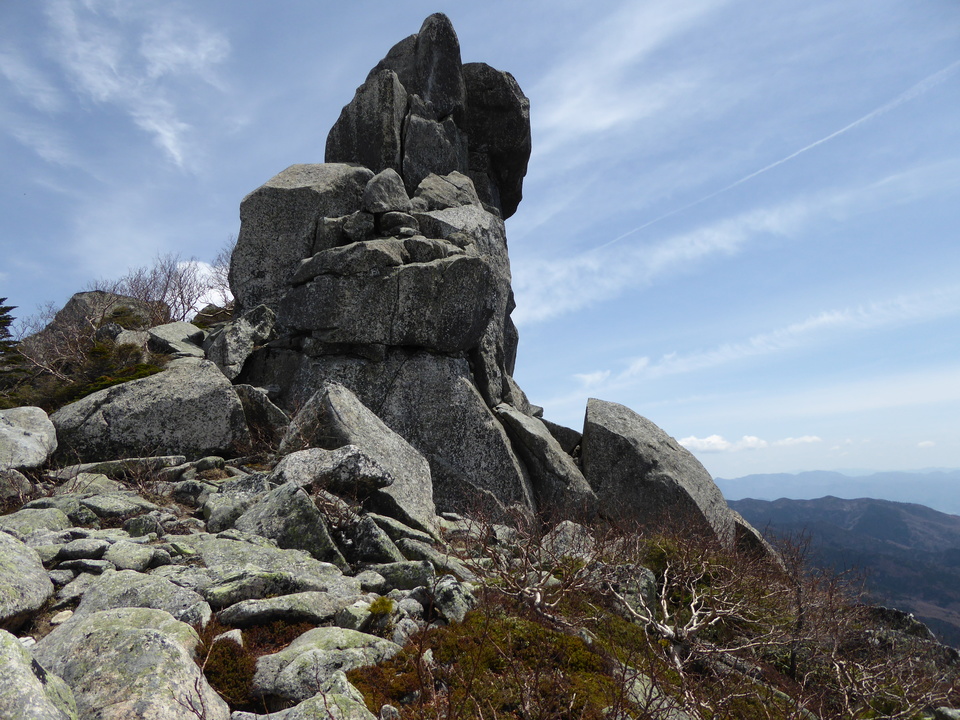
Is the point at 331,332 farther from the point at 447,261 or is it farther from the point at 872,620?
the point at 872,620

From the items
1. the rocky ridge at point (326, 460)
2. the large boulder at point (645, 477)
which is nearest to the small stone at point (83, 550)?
the rocky ridge at point (326, 460)

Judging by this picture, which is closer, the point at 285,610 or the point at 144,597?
the point at 144,597

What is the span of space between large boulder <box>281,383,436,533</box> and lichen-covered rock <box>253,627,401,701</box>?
6.91m

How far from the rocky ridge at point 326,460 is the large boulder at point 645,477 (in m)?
0.09

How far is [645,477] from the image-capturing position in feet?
73.9

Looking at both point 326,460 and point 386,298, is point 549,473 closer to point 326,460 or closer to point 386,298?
point 386,298

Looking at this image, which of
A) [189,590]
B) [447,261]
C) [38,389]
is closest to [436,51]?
[447,261]

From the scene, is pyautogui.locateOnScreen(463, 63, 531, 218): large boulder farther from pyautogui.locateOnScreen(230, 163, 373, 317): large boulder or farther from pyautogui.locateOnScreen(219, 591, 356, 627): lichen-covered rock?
pyautogui.locateOnScreen(219, 591, 356, 627): lichen-covered rock

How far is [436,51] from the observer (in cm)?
3166

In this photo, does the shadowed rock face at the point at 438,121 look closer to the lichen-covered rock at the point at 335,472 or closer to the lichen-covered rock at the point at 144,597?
the lichen-covered rock at the point at 335,472

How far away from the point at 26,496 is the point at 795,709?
1348 centimetres

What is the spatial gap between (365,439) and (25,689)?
11.1 meters

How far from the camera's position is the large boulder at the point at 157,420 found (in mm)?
15320

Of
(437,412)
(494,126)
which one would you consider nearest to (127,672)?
(437,412)
